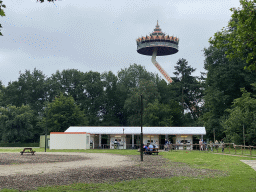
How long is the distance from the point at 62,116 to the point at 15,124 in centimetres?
1065

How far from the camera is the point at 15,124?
68625 mm

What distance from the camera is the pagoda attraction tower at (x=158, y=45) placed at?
91125 millimetres

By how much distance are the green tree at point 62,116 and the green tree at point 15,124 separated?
13.5ft

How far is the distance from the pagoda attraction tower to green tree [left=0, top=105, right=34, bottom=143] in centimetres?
3781

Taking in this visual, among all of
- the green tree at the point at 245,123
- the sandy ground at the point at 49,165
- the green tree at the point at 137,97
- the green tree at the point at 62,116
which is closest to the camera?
the sandy ground at the point at 49,165

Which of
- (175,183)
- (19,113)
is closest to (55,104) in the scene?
(19,113)

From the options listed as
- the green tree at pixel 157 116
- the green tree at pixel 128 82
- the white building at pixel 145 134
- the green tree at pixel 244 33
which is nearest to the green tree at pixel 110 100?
the green tree at pixel 128 82

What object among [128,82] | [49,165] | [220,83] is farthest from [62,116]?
[49,165]

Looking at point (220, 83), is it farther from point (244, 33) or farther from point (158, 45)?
point (244, 33)

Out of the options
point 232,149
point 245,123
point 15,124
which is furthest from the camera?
point 15,124

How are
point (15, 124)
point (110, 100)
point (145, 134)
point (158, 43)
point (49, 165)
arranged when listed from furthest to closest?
point (158, 43)
point (110, 100)
point (15, 124)
point (145, 134)
point (49, 165)

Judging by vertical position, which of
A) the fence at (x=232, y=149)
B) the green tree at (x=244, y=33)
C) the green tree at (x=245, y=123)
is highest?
the green tree at (x=244, y=33)

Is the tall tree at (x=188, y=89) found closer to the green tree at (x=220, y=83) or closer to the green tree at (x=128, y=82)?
the green tree at (x=128, y=82)

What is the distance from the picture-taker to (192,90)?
83125mm
